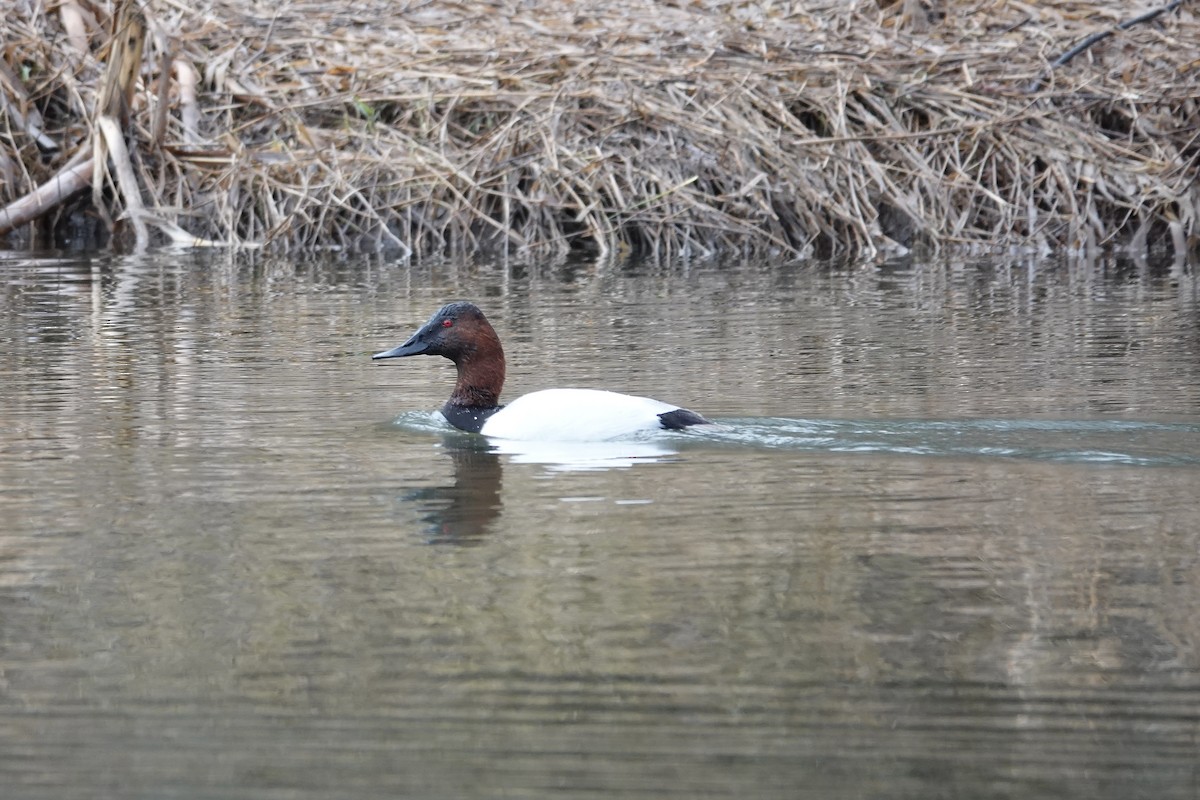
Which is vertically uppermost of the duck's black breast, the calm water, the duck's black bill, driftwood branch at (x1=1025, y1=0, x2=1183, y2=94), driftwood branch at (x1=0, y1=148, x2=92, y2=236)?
driftwood branch at (x1=1025, y1=0, x2=1183, y2=94)

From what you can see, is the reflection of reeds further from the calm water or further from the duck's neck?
the duck's neck

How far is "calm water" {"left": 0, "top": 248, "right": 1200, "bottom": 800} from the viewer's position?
338 cm

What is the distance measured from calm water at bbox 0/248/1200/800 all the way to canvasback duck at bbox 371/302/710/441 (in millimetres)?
131

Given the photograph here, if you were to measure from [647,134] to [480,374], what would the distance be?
7939 mm

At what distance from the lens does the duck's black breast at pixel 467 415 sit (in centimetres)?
754

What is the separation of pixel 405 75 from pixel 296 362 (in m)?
7.86

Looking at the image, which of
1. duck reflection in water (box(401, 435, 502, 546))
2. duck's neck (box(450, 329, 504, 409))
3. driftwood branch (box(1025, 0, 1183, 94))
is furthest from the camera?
driftwood branch (box(1025, 0, 1183, 94))

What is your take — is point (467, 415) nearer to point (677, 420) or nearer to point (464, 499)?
point (677, 420)

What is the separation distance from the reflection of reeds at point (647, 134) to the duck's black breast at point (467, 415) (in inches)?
294

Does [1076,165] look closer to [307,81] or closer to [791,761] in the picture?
[307,81]

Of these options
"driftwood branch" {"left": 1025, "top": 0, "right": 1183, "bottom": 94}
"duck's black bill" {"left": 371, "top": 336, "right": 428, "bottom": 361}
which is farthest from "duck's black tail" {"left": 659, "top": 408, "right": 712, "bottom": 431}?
"driftwood branch" {"left": 1025, "top": 0, "right": 1183, "bottom": 94}

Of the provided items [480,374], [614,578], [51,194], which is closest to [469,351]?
[480,374]

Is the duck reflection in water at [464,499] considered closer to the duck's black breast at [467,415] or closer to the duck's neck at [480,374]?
the duck's black breast at [467,415]

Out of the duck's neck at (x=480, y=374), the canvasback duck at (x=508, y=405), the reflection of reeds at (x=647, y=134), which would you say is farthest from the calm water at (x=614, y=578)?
the reflection of reeds at (x=647, y=134)
